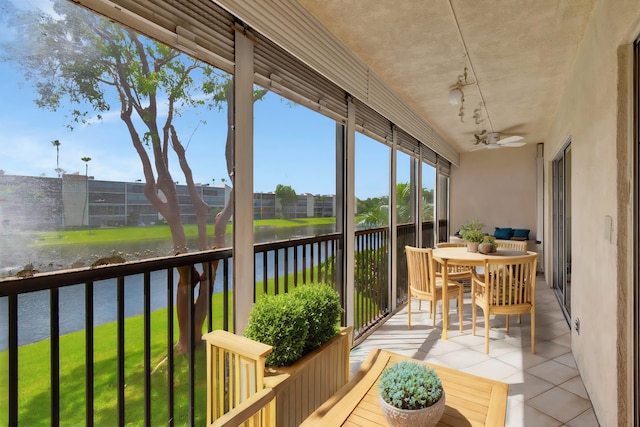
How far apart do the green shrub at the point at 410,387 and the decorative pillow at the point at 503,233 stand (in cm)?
643

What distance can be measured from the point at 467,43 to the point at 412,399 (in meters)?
2.62

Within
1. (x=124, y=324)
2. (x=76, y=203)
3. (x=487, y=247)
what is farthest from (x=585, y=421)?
(x=76, y=203)

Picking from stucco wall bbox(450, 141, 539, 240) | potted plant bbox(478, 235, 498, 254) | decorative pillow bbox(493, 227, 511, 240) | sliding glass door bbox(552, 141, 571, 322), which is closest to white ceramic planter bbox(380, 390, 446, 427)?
potted plant bbox(478, 235, 498, 254)

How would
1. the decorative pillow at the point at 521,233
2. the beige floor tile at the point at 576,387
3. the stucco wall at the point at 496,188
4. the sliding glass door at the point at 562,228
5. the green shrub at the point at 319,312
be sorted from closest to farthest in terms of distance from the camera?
the green shrub at the point at 319,312
the beige floor tile at the point at 576,387
the sliding glass door at the point at 562,228
the decorative pillow at the point at 521,233
the stucco wall at the point at 496,188

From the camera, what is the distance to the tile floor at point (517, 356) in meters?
2.16

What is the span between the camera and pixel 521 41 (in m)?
2.63

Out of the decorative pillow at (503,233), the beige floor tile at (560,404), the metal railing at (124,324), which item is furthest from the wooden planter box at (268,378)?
the decorative pillow at (503,233)

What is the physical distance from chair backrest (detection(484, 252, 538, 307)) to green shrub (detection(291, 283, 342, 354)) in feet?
6.40

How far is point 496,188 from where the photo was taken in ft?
24.0

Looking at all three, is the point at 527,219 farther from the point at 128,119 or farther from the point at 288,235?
the point at 128,119

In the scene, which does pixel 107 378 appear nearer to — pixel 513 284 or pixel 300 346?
pixel 300 346

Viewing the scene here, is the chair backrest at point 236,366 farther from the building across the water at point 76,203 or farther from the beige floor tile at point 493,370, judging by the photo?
the beige floor tile at point 493,370

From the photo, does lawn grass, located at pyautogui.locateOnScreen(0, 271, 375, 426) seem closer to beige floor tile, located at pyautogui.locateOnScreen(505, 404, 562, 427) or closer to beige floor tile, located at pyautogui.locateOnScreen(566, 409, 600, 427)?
beige floor tile, located at pyautogui.locateOnScreen(505, 404, 562, 427)

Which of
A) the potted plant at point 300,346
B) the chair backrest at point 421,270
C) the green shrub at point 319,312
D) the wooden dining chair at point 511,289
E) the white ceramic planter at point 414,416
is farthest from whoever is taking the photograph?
the chair backrest at point 421,270
